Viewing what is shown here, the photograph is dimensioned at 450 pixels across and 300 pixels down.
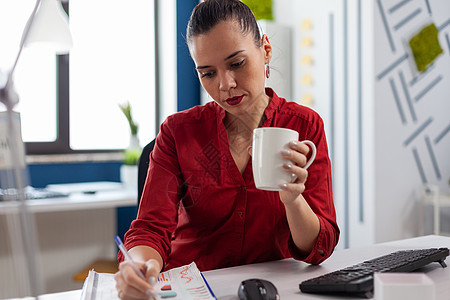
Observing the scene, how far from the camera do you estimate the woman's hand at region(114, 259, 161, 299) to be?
674 mm

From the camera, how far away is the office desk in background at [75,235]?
279cm

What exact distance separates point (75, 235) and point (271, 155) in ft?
8.17

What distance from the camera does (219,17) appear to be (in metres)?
1.00

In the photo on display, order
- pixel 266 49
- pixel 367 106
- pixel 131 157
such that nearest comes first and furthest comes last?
1. pixel 266 49
2. pixel 367 106
3. pixel 131 157

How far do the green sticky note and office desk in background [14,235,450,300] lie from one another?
206 centimetres

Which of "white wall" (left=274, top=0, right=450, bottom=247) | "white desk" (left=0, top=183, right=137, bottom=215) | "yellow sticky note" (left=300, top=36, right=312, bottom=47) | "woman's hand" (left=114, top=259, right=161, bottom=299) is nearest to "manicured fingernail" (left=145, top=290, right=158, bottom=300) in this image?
"woman's hand" (left=114, top=259, right=161, bottom=299)

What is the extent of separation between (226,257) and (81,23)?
2.61 metres

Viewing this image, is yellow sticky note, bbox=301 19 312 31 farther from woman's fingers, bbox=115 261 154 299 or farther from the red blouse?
woman's fingers, bbox=115 261 154 299

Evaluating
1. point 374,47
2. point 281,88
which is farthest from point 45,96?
point 374,47

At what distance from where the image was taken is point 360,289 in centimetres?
72

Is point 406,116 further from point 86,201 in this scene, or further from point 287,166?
point 287,166

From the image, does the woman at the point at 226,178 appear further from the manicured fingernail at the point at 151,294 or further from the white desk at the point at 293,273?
the manicured fingernail at the point at 151,294

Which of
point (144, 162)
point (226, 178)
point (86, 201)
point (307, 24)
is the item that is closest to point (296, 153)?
point (226, 178)

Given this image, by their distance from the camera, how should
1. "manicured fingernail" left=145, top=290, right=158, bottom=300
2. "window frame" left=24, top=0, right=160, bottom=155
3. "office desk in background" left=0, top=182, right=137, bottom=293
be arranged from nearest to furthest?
"manicured fingernail" left=145, top=290, right=158, bottom=300
"office desk in background" left=0, top=182, right=137, bottom=293
"window frame" left=24, top=0, right=160, bottom=155
